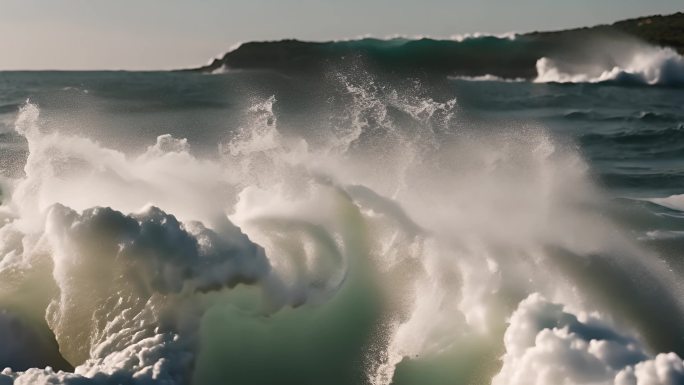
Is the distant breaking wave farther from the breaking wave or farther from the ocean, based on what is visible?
the ocean

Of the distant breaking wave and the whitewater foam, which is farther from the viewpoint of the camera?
the distant breaking wave

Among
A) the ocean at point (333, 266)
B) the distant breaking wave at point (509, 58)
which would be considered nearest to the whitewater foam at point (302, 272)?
the ocean at point (333, 266)

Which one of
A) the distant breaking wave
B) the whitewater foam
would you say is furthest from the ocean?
the distant breaking wave

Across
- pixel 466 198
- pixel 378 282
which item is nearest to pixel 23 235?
pixel 378 282

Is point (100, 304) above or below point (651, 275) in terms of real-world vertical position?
above

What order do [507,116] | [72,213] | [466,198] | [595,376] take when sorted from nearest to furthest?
1. [595,376]
2. [72,213]
3. [466,198]
4. [507,116]

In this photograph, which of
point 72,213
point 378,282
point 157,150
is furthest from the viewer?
point 157,150

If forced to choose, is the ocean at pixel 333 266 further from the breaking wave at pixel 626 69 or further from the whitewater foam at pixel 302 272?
the breaking wave at pixel 626 69

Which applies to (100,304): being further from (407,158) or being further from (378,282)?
(407,158)
